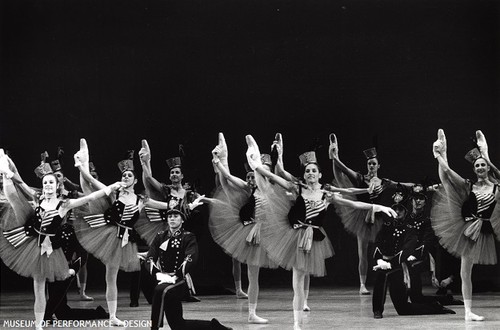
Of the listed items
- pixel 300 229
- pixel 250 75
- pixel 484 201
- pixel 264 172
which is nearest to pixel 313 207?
pixel 300 229

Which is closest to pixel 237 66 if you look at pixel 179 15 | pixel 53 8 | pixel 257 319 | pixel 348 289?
pixel 179 15

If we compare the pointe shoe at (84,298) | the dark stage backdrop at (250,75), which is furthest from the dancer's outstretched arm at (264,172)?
the dark stage backdrop at (250,75)

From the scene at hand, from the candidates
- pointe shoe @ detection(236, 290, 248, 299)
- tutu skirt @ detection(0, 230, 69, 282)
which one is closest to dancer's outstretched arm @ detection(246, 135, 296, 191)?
tutu skirt @ detection(0, 230, 69, 282)

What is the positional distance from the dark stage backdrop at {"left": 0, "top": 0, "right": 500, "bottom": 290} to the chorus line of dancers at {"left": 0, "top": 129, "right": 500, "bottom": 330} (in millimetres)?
1666

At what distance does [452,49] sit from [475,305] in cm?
328

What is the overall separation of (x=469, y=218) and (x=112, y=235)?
10.5ft

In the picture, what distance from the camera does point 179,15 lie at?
1068cm

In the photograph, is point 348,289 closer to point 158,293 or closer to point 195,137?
point 195,137

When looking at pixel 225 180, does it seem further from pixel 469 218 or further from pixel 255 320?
pixel 469 218

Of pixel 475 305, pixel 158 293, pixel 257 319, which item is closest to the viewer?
pixel 158 293

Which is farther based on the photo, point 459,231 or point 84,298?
point 84,298

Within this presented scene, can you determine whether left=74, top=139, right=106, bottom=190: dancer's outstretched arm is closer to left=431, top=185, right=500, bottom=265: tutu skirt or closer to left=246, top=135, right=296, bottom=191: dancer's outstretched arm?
left=246, top=135, right=296, bottom=191: dancer's outstretched arm

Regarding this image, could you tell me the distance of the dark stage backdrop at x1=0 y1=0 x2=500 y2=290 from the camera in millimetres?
10531

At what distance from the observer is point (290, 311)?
28.5 ft
